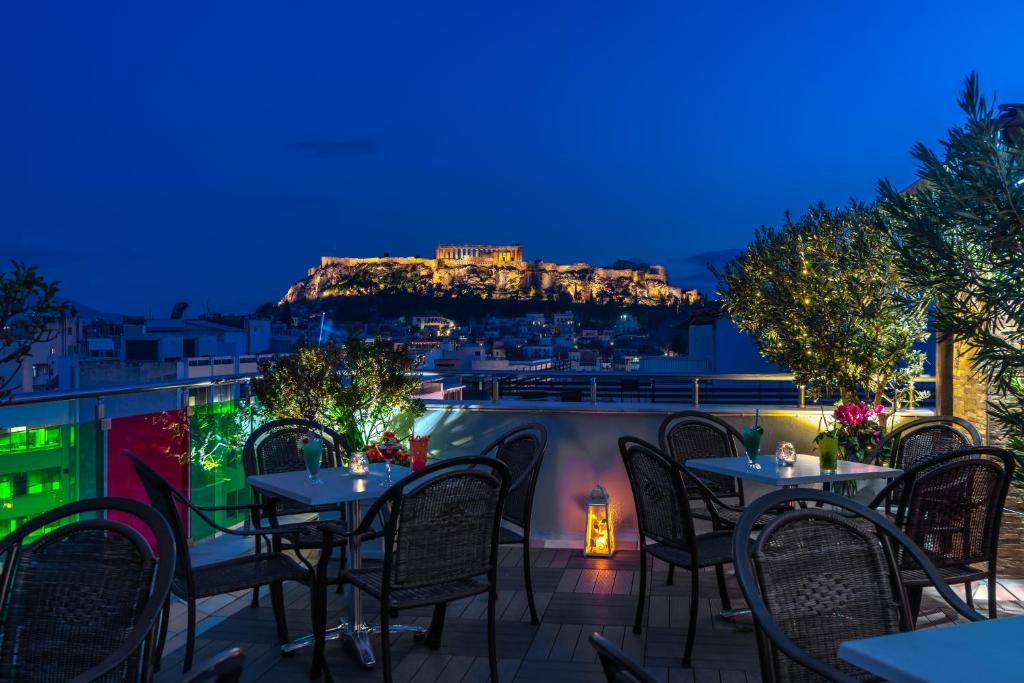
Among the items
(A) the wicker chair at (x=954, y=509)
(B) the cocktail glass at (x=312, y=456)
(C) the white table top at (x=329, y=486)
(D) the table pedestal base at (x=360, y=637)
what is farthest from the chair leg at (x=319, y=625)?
(A) the wicker chair at (x=954, y=509)

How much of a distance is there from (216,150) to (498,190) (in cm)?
1698

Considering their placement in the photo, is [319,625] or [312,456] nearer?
[319,625]

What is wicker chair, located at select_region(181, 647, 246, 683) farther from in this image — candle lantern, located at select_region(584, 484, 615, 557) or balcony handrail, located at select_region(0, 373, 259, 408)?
candle lantern, located at select_region(584, 484, 615, 557)

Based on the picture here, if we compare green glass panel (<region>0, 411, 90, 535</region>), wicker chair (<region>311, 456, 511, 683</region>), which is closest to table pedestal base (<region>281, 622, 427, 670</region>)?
wicker chair (<region>311, 456, 511, 683</region>)

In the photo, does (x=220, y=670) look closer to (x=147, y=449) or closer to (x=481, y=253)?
(x=147, y=449)

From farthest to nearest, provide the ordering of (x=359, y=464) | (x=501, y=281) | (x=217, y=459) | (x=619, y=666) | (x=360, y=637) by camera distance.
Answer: (x=501, y=281), (x=217, y=459), (x=359, y=464), (x=360, y=637), (x=619, y=666)

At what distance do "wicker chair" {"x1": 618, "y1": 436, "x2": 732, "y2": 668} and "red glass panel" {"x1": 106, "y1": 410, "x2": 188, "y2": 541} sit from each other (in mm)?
2462

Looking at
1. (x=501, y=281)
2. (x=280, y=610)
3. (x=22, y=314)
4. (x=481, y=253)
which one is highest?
(x=481, y=253)

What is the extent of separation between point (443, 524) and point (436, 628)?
0.93 metres

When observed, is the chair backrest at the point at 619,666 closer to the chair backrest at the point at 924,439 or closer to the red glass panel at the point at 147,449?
the red glass panel at the point at 147,449

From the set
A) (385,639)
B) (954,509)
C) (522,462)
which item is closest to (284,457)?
(522,462)

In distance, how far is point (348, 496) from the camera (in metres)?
3.60

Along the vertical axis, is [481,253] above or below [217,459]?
above

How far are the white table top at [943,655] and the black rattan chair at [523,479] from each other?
2.34 metres
